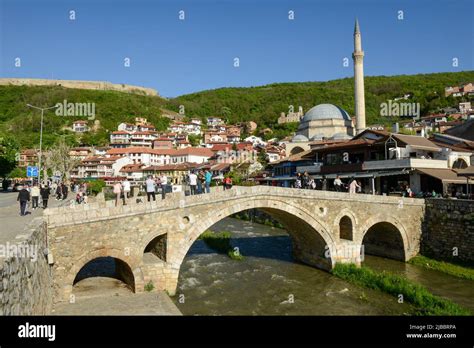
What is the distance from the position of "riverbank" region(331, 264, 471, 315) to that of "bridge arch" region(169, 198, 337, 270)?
1.29m

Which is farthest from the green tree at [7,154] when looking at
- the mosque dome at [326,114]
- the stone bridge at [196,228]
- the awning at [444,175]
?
the mosque dome at [326,114]

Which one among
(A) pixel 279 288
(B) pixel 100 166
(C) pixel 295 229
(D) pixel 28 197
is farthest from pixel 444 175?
(B) pixel 100 166

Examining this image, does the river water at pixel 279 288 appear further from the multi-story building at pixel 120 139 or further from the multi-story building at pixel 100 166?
the multi-story building at pixel 120 139

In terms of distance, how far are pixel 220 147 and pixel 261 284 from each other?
201 ft

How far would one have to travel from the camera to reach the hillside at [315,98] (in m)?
91.4

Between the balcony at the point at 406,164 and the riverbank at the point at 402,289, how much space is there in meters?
10.8

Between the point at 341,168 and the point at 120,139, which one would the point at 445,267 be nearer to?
the point at 341,168

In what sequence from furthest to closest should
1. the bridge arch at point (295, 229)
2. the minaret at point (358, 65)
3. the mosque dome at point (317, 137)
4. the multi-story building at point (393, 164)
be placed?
the mosque dome at point (317, 137)
the minaret at point (358, 65)
the multi-story building at point (393, 164)
the bridge arch at point (295, 229)

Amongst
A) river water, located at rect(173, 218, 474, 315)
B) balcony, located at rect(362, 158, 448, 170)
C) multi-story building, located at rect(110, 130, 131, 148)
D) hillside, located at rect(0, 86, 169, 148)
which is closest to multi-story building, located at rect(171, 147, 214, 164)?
multi-story building, located at rect(110, 130, 131, 148)

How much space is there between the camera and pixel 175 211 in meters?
15.7

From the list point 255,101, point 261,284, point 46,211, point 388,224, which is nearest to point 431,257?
point 388,224

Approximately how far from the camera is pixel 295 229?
21.9 m
